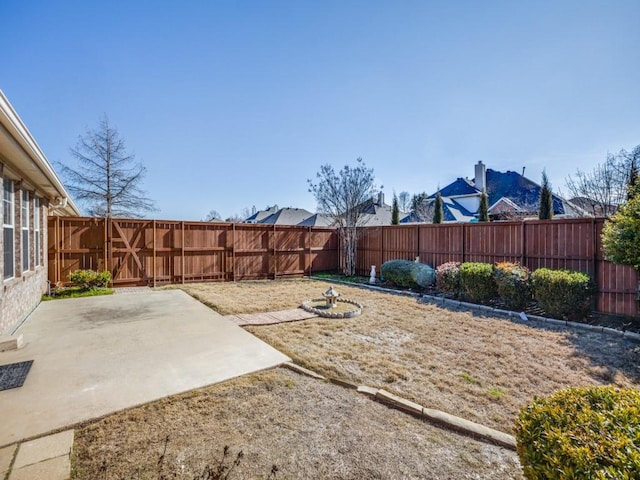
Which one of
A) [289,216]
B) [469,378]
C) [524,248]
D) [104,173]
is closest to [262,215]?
[289,216]

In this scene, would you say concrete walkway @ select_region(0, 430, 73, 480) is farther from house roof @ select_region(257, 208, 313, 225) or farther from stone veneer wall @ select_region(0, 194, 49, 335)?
house roof @ select_region(257, 208, 313, 225)

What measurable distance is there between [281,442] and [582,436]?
192cm

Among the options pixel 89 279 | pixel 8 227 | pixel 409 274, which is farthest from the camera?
pixel 409 274

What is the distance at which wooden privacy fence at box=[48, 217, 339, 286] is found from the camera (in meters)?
8.96

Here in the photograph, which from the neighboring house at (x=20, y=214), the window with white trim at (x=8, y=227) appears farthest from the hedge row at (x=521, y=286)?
the window with white trim at (x=8, y=227)

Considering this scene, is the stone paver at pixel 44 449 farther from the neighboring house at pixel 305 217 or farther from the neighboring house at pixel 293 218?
the neighboring house at pixel 293 218

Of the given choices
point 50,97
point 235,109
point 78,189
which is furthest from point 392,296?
point 78,189

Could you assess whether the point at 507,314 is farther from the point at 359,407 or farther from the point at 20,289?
the point at 20,289

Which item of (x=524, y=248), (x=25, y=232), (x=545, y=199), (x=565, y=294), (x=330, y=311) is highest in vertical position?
(x=545, y=199)

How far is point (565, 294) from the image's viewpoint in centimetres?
601

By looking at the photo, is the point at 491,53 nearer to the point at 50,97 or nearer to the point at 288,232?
the point at 288,232

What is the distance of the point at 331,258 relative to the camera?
13586mm

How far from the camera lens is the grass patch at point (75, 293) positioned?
26.0ft

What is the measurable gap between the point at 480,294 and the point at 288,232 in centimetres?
729
